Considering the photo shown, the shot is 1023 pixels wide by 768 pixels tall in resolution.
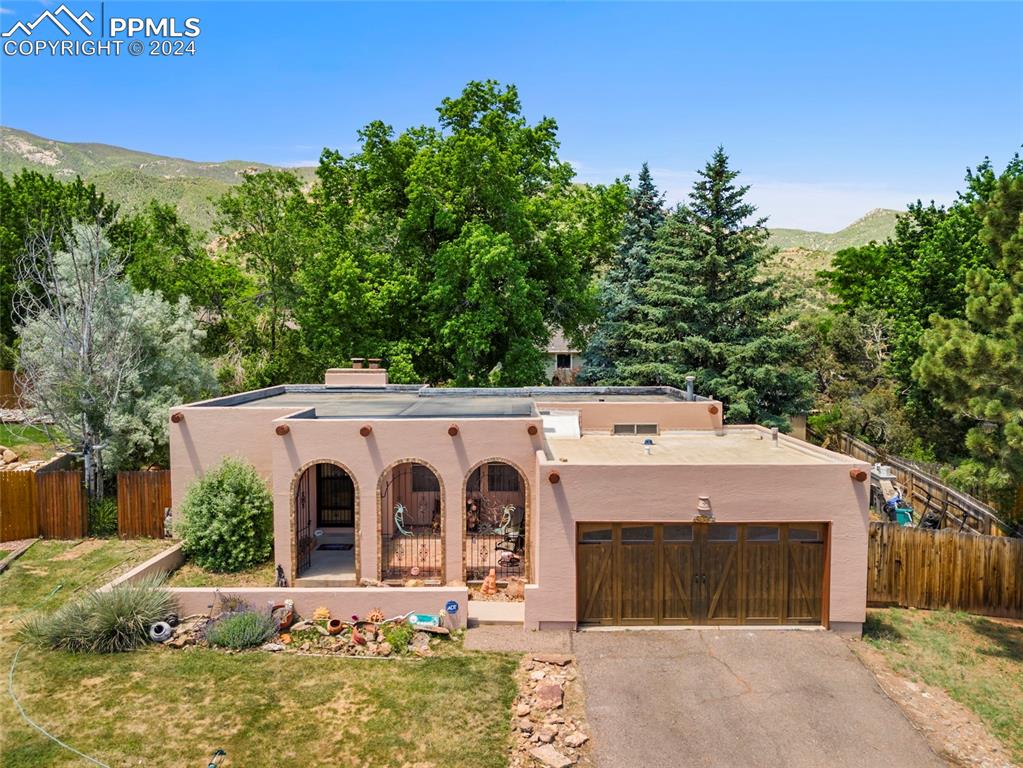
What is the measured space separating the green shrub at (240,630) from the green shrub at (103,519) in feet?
26.1

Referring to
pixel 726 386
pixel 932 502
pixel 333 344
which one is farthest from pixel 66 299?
pixel 932 502

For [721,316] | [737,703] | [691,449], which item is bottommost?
[737,703]

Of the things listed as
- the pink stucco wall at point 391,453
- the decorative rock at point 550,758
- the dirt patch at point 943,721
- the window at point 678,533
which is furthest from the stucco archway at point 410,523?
the dirt patch at point 943,721

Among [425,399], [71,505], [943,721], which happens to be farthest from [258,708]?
[425,399]

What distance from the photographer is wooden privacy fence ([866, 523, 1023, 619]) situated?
14367 mm

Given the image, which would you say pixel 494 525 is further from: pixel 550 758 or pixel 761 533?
pixel 550 758

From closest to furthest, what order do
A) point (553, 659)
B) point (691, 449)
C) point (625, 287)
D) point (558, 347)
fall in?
point (553, 659) < point (691, 449) < point (625, 287) < point (558, 347)

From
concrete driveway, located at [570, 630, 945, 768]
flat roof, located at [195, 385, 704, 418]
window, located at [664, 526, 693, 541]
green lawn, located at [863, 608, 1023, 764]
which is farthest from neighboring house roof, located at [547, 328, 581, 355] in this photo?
concrete driveway, located at [570, 630, 945, 768]

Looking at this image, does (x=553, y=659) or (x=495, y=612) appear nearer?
(x=553, y=659)

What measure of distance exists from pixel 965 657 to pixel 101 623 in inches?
641

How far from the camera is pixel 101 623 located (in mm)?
11969

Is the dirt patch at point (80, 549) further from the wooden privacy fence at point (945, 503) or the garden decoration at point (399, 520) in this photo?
the wooden privacy fence at point (945, 503)

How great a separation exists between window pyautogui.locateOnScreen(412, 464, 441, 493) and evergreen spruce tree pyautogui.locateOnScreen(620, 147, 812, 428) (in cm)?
1238

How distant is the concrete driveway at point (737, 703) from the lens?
30.8 feet
